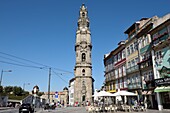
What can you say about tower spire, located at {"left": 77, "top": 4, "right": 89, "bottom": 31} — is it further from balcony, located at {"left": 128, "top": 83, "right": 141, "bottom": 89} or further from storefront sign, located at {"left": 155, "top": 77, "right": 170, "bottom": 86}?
storefront sign, located at {"left": 155, "top": 77, "right": 170, "bottom": 86}

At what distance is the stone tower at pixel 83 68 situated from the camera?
67.9 m

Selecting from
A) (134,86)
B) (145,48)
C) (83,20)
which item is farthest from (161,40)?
(83,20)

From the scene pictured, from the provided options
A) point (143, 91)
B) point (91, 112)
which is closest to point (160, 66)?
point (143, 91)

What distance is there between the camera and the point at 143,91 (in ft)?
97.5

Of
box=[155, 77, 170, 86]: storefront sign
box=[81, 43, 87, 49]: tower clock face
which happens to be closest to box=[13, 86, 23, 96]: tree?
box=[81, 43, 87, 49]: tower clock face

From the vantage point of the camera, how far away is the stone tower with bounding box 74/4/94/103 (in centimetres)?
6788

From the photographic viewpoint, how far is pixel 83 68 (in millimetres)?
69312

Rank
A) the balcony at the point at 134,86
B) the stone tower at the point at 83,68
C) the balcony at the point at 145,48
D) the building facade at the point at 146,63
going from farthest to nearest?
the stone tower at the point at 83,68
the balcony at the point at 134,86
the balcony at the point at 145,48
the building facade at the point at 146,63

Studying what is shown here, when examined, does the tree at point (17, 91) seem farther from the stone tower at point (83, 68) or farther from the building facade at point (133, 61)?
the building facade at point (133, 61)

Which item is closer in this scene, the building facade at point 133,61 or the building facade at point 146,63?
the building facade at point 146,63

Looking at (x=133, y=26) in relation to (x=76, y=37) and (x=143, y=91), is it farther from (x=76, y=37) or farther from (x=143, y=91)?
(x=76, y=37)

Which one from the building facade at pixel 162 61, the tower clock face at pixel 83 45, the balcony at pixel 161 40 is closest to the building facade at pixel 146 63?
the building facade at pixel 162 61

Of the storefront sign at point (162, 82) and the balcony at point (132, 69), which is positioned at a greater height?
the balcony at point (132, 69)

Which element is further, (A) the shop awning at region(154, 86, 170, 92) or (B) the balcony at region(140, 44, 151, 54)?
(B) the balcony at region(140, 44, 151, 54)
